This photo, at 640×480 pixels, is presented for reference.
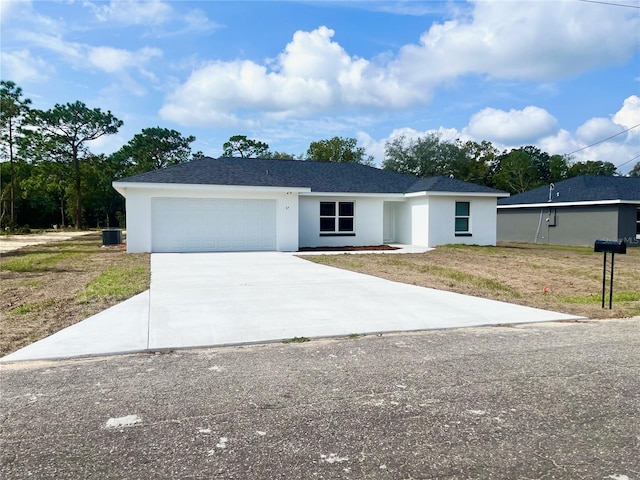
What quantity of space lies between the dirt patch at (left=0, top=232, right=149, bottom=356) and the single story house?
9.31 feet

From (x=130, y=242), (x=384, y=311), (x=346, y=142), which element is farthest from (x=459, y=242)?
(x=346, y=142)

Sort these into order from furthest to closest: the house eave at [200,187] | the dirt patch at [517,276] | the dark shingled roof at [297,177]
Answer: the dark shingled roof at [297,177], the house eave at [200,187], the dirt patch at [517,276]

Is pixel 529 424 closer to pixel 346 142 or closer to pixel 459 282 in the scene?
pixel 459 282

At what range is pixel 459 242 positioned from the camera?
2230cm

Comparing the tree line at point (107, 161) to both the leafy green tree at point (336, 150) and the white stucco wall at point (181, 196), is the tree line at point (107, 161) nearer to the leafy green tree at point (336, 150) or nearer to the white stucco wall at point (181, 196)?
the leafy green tree at point (336, 150)

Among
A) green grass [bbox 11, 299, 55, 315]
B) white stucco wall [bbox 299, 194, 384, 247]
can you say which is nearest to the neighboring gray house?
white stucco wall [bbox 299, 194, 384, 247]

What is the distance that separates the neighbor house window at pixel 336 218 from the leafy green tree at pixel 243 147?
3624 centimetres

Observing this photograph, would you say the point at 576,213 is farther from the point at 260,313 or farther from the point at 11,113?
the point at 11,113

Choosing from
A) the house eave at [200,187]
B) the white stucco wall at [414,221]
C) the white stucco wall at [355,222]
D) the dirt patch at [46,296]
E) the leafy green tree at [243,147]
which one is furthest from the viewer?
the leafy green tree at [243,147]

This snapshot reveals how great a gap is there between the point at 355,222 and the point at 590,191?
14274 mm

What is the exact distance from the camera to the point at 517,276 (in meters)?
12.5

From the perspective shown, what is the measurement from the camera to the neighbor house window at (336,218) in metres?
21.4

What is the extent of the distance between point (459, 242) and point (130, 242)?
14.6 meters

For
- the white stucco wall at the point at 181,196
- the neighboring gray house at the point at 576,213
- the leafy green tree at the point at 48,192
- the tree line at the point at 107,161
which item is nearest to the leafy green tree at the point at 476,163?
the tree line at the point at 107,161
